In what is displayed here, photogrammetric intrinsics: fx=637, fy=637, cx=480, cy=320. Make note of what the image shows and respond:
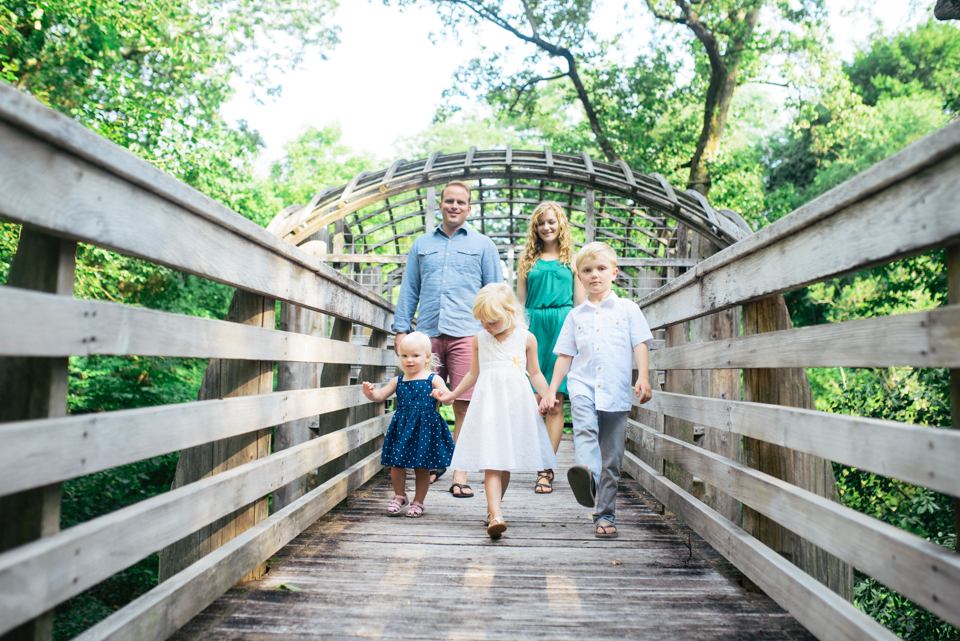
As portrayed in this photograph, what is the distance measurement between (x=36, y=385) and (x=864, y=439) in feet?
6.17

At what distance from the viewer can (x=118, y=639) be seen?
1476 millimetres

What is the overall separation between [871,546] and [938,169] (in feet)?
2.83

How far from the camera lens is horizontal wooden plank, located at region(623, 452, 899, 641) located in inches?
62.0

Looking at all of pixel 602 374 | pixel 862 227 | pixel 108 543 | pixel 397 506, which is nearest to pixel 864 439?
pixel 862 227

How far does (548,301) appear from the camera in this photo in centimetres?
426

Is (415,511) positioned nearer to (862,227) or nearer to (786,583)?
(786,583)

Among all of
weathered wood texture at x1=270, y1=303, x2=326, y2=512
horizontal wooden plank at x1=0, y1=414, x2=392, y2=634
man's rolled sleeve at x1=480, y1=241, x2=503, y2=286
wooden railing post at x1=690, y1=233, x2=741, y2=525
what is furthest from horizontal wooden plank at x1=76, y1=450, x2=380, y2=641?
wooden railing post at x1=690, y1=233, x2=741, y2=525

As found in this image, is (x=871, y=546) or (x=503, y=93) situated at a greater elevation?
(x=503, y=93)

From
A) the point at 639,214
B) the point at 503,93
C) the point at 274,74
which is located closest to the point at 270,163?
the point at 274,74

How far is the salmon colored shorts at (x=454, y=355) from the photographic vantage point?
3979mm

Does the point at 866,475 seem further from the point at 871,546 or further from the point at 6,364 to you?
the point at 6,364

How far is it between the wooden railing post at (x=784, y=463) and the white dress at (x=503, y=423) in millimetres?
1057

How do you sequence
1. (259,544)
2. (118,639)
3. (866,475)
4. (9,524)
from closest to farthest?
(9,524), (118,639), (259,544), (866,475)

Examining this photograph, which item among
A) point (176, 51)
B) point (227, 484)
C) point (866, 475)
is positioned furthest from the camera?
point (176, 51)
